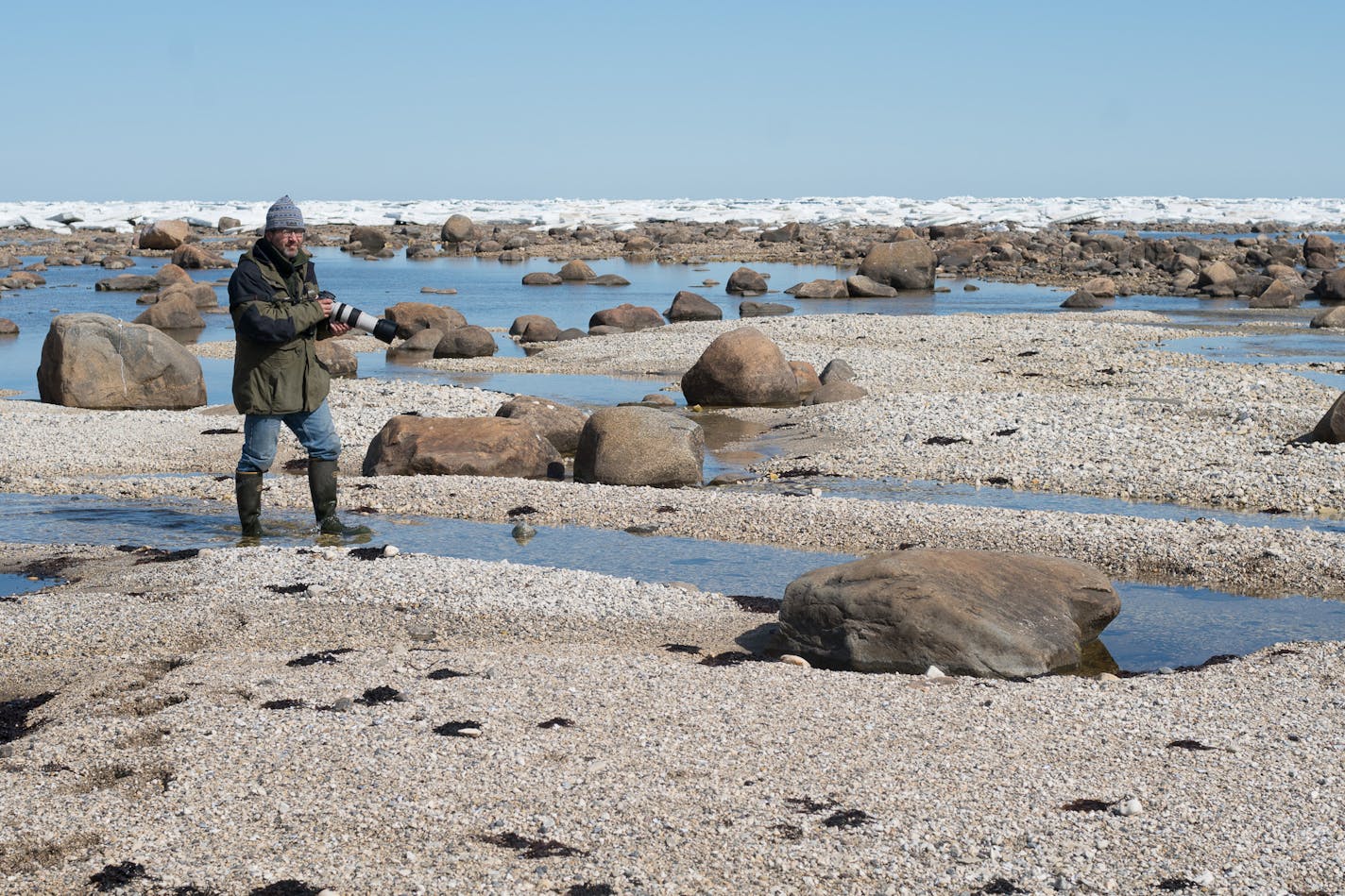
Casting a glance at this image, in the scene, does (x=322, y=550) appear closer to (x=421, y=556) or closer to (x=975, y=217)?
(x=421, y=556)

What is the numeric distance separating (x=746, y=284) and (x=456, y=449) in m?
31.5

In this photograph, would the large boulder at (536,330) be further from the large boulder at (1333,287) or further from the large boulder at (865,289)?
the large boulder at (1333,287)

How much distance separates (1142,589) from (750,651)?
151 inches

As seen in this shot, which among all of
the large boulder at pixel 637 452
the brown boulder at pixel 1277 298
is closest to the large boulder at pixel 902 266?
the brown boulder at pixel 1277 298

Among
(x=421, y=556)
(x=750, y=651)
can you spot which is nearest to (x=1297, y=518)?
(x=750, y=651)

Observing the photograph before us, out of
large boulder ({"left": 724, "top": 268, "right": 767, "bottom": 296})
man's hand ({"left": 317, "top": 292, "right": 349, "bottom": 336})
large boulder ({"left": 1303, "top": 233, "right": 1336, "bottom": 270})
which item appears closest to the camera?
man's hand ({"left": 317, "top": 292, "right": 349, "bottom": 336})

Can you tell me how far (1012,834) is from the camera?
217 inches

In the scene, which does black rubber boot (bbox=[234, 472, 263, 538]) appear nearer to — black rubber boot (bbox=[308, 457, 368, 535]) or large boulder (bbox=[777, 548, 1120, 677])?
black rubber boot (bbox=[308, 457, 368, 535])

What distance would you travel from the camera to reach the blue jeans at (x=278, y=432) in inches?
406

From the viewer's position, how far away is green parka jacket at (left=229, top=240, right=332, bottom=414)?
31.9 feet

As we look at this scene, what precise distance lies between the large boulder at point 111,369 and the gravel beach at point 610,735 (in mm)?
7951

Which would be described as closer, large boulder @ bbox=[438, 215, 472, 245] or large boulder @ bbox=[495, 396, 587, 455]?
large boulder @ bbox=[495, 396, 587, 455]

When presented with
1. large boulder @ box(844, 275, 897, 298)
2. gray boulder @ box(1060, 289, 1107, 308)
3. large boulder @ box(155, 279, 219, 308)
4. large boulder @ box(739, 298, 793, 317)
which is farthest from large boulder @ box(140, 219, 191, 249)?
gray boulder @ box(1060, 289, 1107, 308)

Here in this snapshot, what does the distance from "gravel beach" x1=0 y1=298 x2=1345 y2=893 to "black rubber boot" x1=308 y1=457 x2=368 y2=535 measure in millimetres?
380
